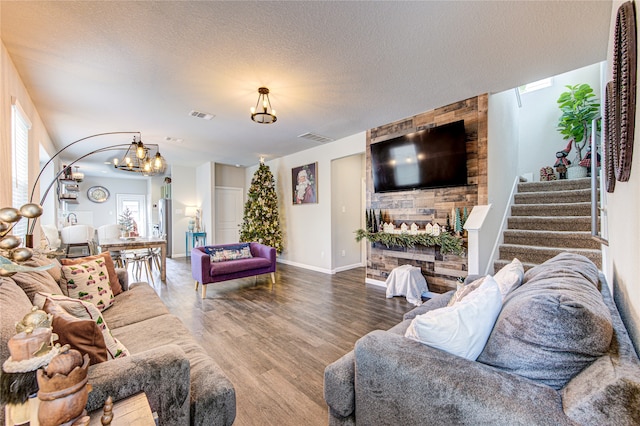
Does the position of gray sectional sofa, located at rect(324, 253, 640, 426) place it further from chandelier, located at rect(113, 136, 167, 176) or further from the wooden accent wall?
chandelier, located at rect(113, 136, 167, 176)

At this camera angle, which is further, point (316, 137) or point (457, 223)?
point (316, 137)

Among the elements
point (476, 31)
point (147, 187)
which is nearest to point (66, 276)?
point (476, 31)

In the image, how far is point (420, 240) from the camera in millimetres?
3738

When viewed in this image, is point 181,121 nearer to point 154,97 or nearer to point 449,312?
point 154,97

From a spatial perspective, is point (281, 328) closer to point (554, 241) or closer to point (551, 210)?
point (554, 241)

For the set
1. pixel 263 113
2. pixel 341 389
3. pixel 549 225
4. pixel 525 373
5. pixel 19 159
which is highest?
pixel 263 113

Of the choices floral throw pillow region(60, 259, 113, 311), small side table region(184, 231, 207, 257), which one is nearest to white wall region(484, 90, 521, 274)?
floral throw pillow region(60, 259, 113, 311)

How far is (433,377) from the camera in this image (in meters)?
0.99

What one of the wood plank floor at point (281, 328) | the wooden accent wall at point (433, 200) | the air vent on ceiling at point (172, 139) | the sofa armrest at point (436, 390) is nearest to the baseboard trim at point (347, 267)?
the wood plank floor at point (281, 328)

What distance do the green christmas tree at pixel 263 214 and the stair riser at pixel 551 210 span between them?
4.69 m

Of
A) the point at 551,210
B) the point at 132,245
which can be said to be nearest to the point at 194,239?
the point at 132,245

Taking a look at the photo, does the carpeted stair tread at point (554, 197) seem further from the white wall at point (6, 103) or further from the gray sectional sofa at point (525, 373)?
the white wall at point (6, 103)

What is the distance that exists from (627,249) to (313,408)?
1.88 metres

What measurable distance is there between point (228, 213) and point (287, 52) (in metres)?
6.23
